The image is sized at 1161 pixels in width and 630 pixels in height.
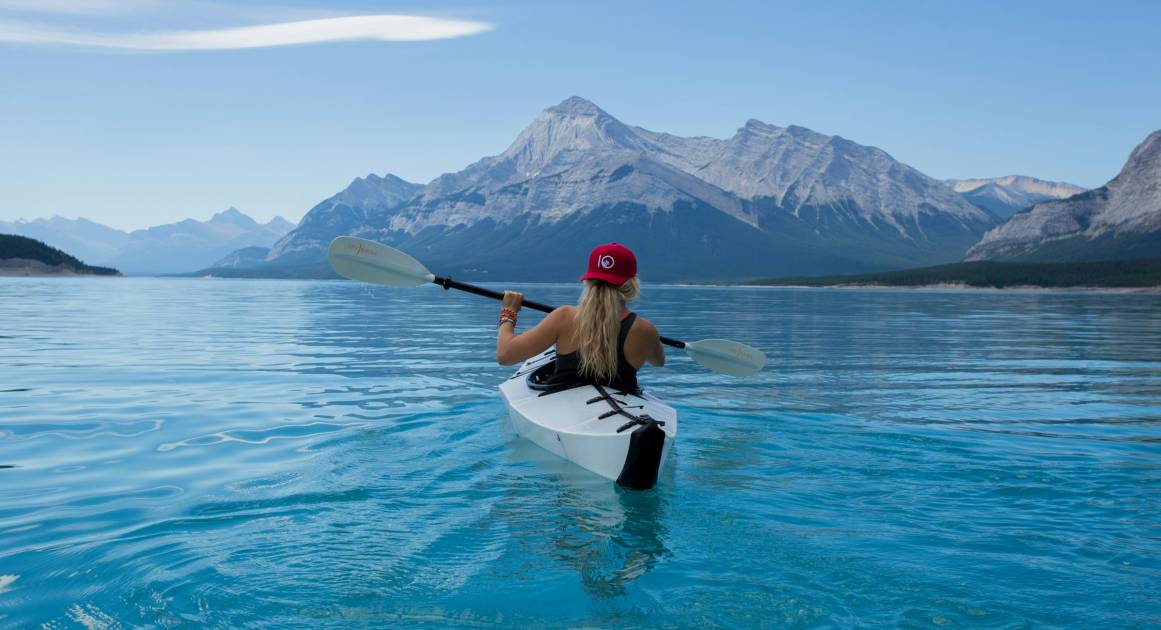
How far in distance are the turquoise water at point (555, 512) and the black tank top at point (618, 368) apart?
1.02 metres

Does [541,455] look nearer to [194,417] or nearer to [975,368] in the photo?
[194,417]

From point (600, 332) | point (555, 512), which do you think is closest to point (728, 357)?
point (600, 332)

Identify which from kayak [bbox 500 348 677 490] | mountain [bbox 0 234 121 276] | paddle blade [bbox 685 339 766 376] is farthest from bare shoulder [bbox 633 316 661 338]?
mountain [bbox 0 234 121 276]

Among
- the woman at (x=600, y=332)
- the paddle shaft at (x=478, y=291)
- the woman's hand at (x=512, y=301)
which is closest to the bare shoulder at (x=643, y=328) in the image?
the woman at (x=600, y=332)

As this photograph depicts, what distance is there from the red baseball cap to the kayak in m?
1.36

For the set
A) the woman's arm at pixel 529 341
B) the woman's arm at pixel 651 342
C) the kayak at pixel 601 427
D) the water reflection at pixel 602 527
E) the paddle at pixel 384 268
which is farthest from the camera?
the paddle at pixel 384 268

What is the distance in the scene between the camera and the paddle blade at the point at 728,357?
13406mm

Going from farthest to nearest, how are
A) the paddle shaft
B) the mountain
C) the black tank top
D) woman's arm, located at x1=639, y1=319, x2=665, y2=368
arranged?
the mountain
the paddle shaft
woman's arm, located at x1=639, y1=319, x2=665, y2=368
the black tank top

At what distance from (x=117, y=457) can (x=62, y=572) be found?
4596 millimetres

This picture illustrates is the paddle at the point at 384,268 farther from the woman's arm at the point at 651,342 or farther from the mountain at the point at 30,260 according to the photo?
the mountain at the point at 30,260

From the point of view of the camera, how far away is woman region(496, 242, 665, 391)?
8.54m

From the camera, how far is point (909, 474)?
9.32 m

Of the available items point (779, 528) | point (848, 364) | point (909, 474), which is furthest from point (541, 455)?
point (848, 364)

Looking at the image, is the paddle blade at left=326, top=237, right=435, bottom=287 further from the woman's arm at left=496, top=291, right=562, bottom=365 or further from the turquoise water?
the woman's arm at left=496, top=291, right=562, bottom=365
